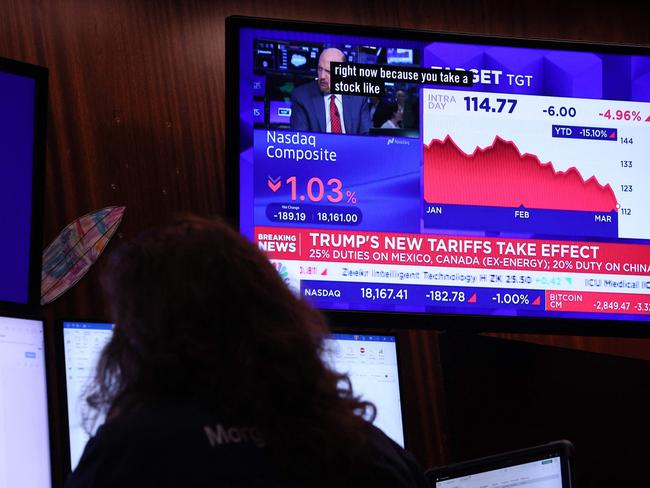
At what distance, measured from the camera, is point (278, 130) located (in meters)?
2.54

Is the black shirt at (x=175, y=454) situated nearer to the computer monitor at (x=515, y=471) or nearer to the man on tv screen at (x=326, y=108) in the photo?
the computer monitor at (x=515, y=471)

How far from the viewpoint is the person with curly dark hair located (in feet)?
4.50

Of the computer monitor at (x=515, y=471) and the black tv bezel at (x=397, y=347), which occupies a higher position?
the black tv bezel at (x=397, y=347)

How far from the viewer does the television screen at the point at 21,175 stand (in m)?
2.33

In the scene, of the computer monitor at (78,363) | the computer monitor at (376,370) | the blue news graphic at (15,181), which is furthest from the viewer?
the computer monitor at (376,370)

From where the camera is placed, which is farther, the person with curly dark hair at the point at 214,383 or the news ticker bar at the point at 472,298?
the news ticker bar at the point at 472,298

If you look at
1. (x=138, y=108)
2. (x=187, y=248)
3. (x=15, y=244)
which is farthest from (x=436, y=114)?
(x=187, y=248)

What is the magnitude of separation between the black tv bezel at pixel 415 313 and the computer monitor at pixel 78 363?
1.30 ft

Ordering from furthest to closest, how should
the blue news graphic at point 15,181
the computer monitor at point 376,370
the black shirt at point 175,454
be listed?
the computer monitor at point 376,370
the blue news graphic at point 15,181
the black shirt at point 175,454

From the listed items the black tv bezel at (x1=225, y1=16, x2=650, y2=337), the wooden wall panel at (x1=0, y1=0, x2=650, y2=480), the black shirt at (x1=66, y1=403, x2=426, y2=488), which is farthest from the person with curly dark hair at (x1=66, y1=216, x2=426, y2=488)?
the wooden wall panel at (x1=0, y1=0, x2=650, y2=480)

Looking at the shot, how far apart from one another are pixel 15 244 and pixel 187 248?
0.96 meters

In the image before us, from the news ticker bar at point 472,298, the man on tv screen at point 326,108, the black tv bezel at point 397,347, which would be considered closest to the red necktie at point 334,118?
the man on tv screen at point 326,108

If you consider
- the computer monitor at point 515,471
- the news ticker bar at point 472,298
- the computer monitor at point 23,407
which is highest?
the news ticker bar at point 472,298

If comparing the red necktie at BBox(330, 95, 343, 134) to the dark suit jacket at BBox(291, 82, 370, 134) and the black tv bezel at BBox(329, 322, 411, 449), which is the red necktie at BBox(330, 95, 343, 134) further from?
the black tv bezel at BBox(329, 322, 411, 449)
